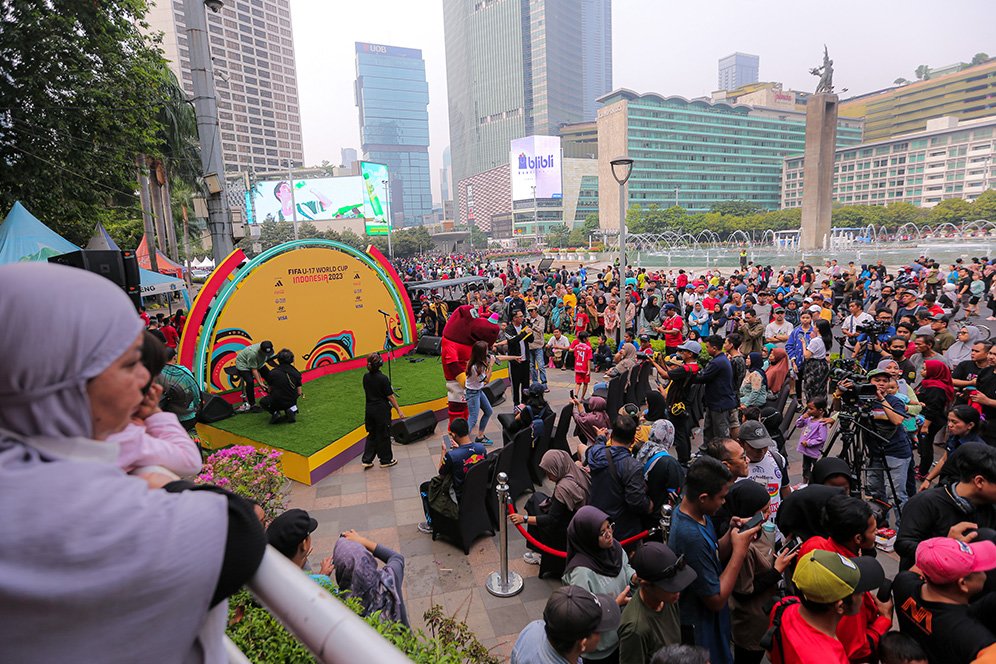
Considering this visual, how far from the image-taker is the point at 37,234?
10.9m

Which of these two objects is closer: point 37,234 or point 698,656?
point 698,656

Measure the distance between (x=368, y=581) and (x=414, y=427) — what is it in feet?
19.7

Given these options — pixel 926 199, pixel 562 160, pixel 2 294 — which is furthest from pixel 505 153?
pixel 2 294

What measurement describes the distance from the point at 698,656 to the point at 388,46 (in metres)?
218

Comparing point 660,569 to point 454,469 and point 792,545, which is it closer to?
point 792,545

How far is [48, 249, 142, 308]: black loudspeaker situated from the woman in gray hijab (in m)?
5.25

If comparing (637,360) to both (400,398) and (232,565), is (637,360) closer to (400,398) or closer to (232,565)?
(400,398)

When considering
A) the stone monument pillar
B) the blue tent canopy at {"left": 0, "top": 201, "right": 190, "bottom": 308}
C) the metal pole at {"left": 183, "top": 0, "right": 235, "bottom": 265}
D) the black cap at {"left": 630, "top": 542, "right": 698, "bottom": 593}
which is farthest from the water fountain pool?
the black cap at {"left": 630, "top": 542, "right": 698, "bottom": 593}

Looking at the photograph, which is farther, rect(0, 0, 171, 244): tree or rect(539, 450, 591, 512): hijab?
rect(0, 0, 171, 244): tree

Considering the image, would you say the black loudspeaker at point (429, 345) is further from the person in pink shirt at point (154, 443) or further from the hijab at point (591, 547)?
the person in pink shirt at point (154, 443)

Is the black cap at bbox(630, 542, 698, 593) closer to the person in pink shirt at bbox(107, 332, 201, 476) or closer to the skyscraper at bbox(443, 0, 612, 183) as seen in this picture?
the person in pink shirt at bbox(107, 332, 201, 476)

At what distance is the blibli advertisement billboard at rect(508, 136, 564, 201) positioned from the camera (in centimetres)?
11875

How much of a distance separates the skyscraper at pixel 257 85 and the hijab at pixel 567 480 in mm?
107259

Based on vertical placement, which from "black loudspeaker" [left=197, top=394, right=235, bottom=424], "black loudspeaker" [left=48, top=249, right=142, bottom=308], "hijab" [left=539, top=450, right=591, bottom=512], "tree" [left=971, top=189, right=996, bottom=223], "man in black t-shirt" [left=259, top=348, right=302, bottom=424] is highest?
"tree" [left=971, top=189, right=996, bottom=223]
